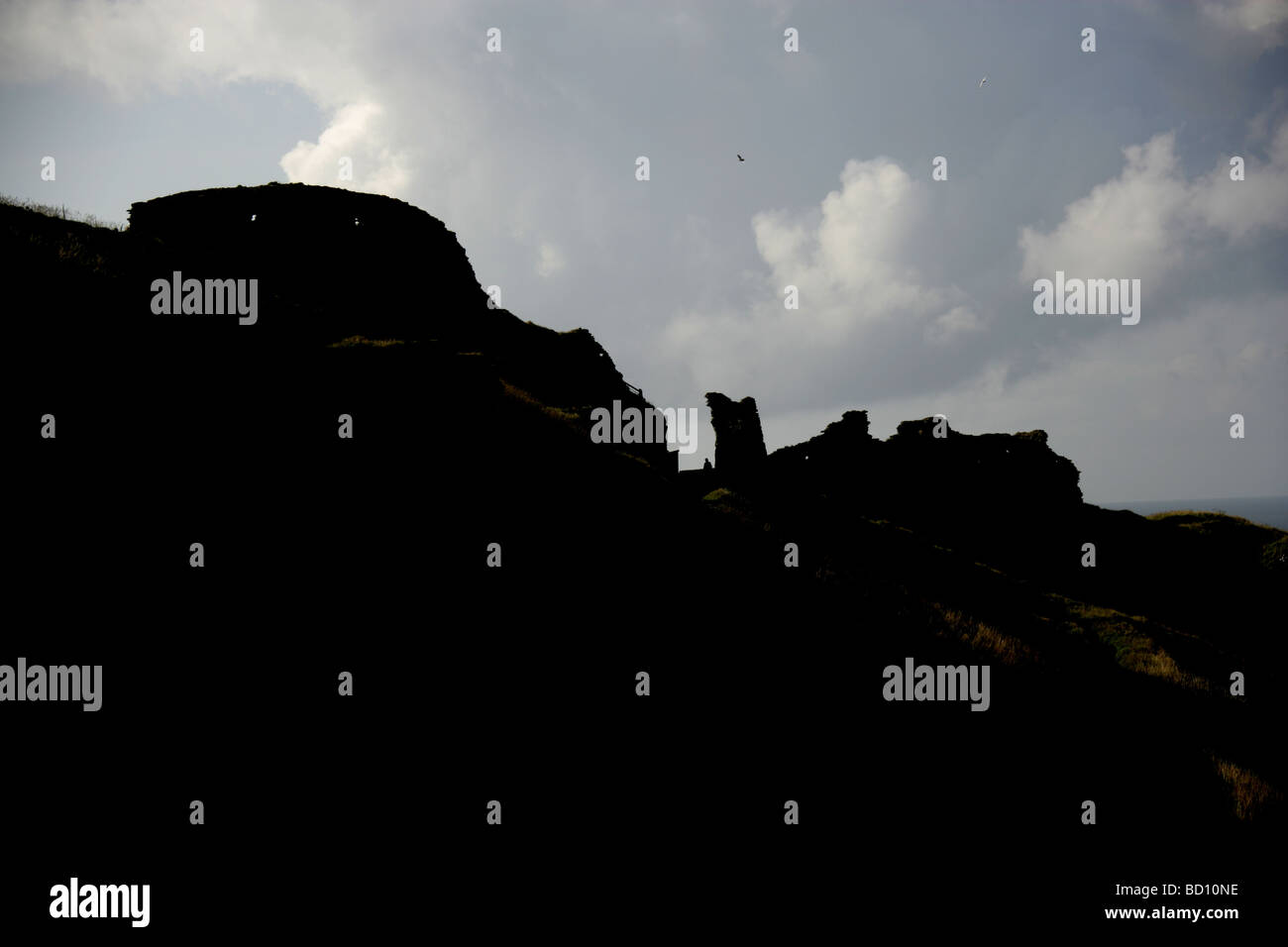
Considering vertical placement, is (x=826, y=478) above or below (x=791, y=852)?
above

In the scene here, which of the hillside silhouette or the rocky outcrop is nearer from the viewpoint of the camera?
the hillside silhouette

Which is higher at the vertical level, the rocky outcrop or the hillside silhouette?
the rocky outcrop

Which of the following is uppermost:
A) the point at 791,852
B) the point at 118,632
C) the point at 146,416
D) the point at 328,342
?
the point at 328,342

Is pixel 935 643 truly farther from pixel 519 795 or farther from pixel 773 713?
pixel 519 795

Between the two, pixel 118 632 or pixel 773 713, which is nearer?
pixel 118 632

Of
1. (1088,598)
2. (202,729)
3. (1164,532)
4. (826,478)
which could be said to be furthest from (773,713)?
(1164,532)

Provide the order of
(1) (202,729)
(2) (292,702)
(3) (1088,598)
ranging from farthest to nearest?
(3) (1088,598), (2) (292,702), (1) (202,729)

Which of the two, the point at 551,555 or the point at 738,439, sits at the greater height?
the point at 738,439

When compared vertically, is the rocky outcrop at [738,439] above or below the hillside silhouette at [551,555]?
above

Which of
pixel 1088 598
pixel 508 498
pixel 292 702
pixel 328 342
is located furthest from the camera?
pixel 1088 598

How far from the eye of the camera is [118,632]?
7324 mm

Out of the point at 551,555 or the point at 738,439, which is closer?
the point at 551,555

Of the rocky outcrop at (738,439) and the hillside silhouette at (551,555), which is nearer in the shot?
the hillside silhouette at (551,555)
